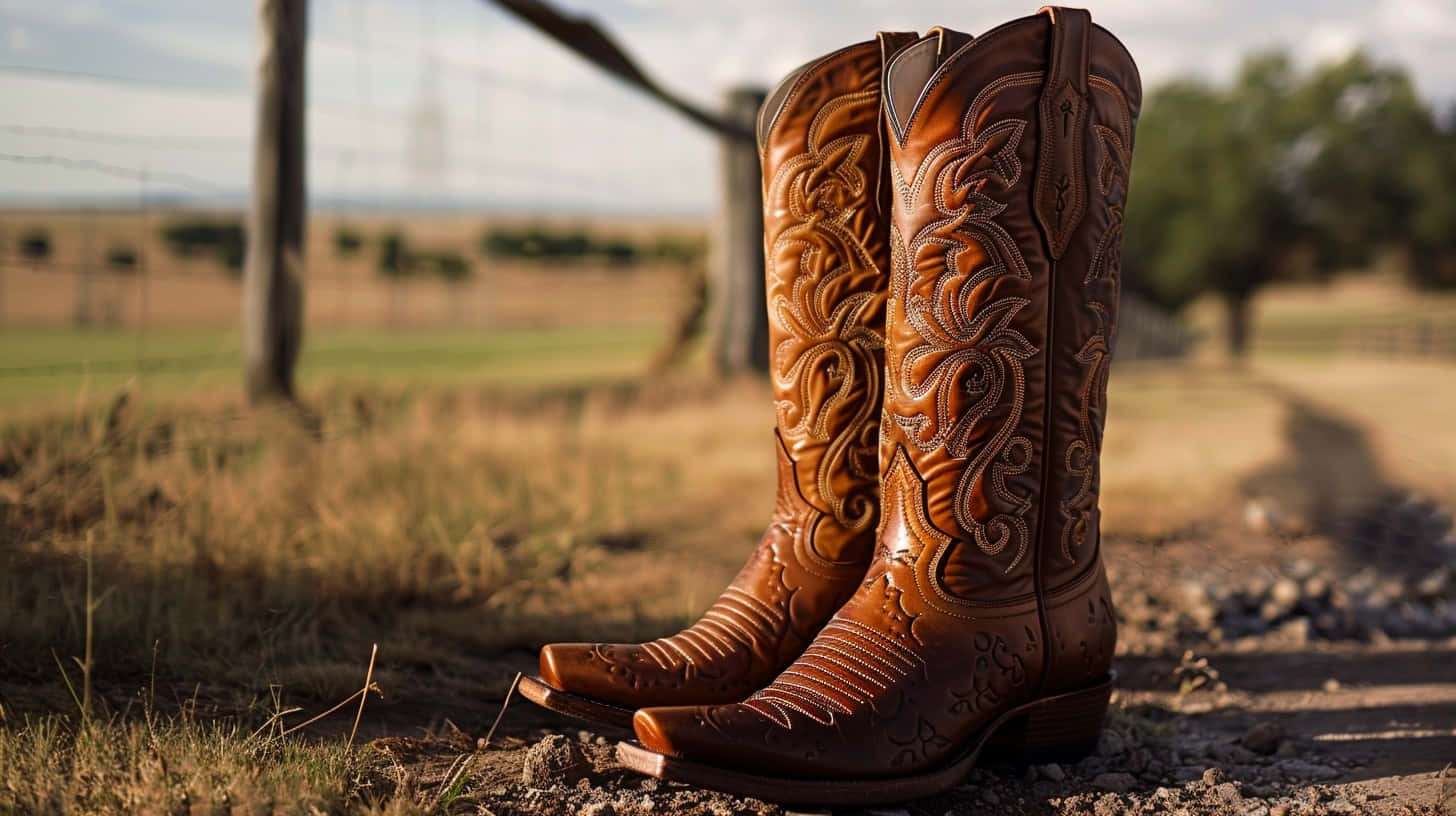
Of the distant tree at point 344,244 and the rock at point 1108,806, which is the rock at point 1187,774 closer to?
the rock at point 1108,806

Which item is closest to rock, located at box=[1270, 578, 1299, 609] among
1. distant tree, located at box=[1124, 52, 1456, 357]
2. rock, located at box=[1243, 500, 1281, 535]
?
A: rock, located at box=[1243, 500, 1281, 535]

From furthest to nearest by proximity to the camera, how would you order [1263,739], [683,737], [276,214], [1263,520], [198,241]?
[198,241], [1263,520], [276,214], [1263,739], [683,737]

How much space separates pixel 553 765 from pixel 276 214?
2.42m

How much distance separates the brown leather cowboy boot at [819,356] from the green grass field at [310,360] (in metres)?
1.62

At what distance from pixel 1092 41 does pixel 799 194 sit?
1.64ft

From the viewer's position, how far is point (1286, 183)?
20.2 m

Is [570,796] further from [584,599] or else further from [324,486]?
[324,486]

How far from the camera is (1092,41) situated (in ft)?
5.68

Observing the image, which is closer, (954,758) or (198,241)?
(954,758)

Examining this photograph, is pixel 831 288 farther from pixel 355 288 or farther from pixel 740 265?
pixel 355 288

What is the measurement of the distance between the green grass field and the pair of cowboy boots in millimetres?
1699

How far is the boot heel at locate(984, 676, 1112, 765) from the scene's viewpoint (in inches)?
69.9

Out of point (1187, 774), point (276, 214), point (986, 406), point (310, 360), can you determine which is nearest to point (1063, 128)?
point (986, 406)

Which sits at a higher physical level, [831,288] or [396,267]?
[396,267]
